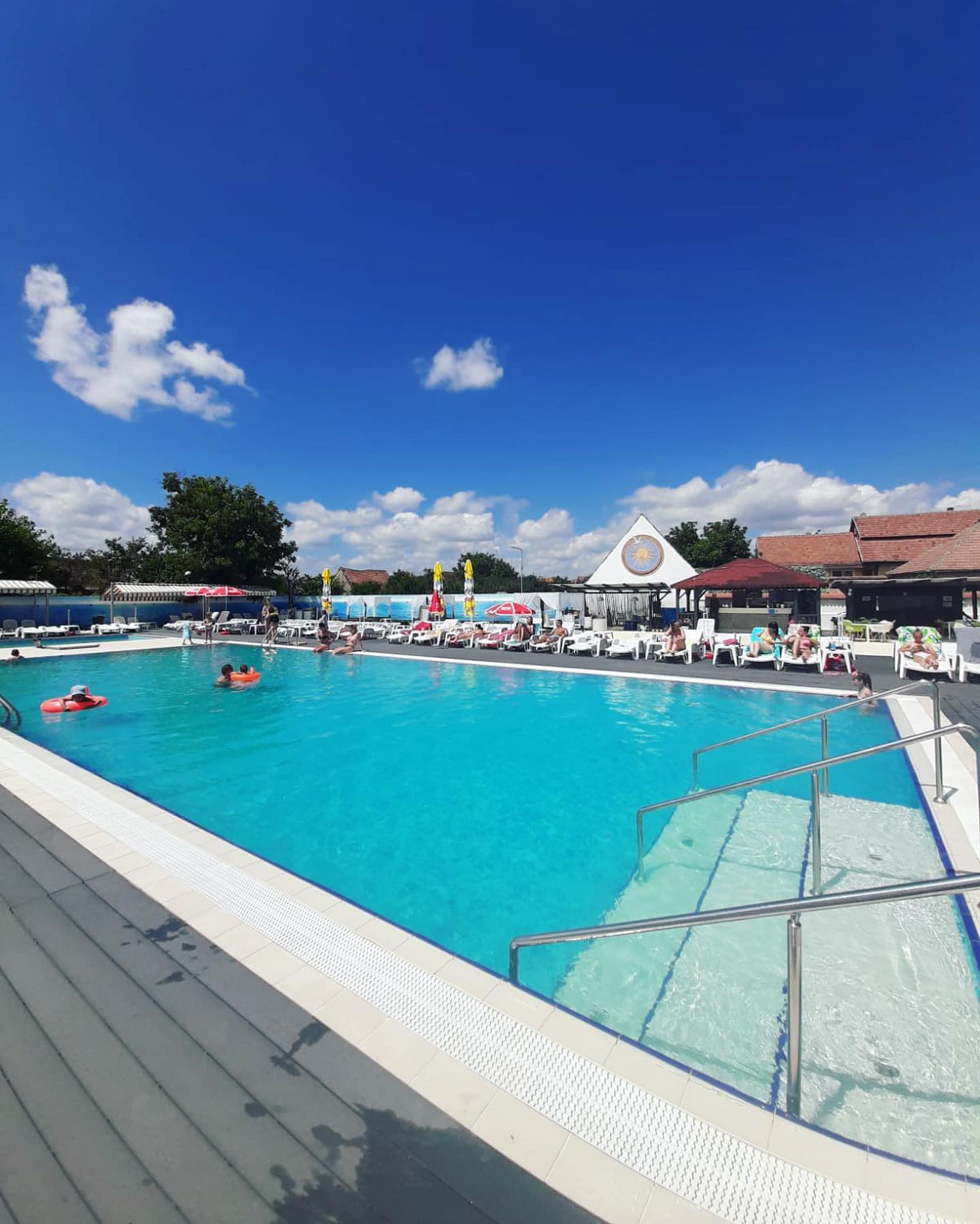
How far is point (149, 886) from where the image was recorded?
132 inches

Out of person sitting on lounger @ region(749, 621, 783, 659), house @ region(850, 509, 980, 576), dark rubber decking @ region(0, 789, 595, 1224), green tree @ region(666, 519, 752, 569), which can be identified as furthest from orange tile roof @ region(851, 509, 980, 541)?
dark rubber decking @ region(0, 789, 595, 1224)

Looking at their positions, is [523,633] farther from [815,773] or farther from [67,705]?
[815,773]

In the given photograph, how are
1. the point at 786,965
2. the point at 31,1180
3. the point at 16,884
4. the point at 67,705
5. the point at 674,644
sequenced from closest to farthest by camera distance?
the point at 31,1180 < the point at 786,965 < the point at 16,884 < the point at 67,705 < the point at 674,644

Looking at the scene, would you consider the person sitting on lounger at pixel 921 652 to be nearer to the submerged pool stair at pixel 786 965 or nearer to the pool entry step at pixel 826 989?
the submerged pool stair at pixel 786 965

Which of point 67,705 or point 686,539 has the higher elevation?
point 686,539

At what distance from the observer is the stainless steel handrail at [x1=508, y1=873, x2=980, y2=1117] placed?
1.54m

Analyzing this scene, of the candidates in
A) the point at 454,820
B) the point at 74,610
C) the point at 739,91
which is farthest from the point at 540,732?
the point at 74,610

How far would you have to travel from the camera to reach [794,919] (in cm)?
195

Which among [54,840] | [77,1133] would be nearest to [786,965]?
[77,1133]

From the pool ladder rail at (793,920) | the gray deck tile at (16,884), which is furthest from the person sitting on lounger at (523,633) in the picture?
the pool ladder rail at (793,920)

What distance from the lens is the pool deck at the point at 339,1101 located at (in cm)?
152

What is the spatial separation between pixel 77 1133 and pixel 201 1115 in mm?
369

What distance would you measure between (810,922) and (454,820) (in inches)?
133

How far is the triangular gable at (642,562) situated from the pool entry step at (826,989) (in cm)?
1751
